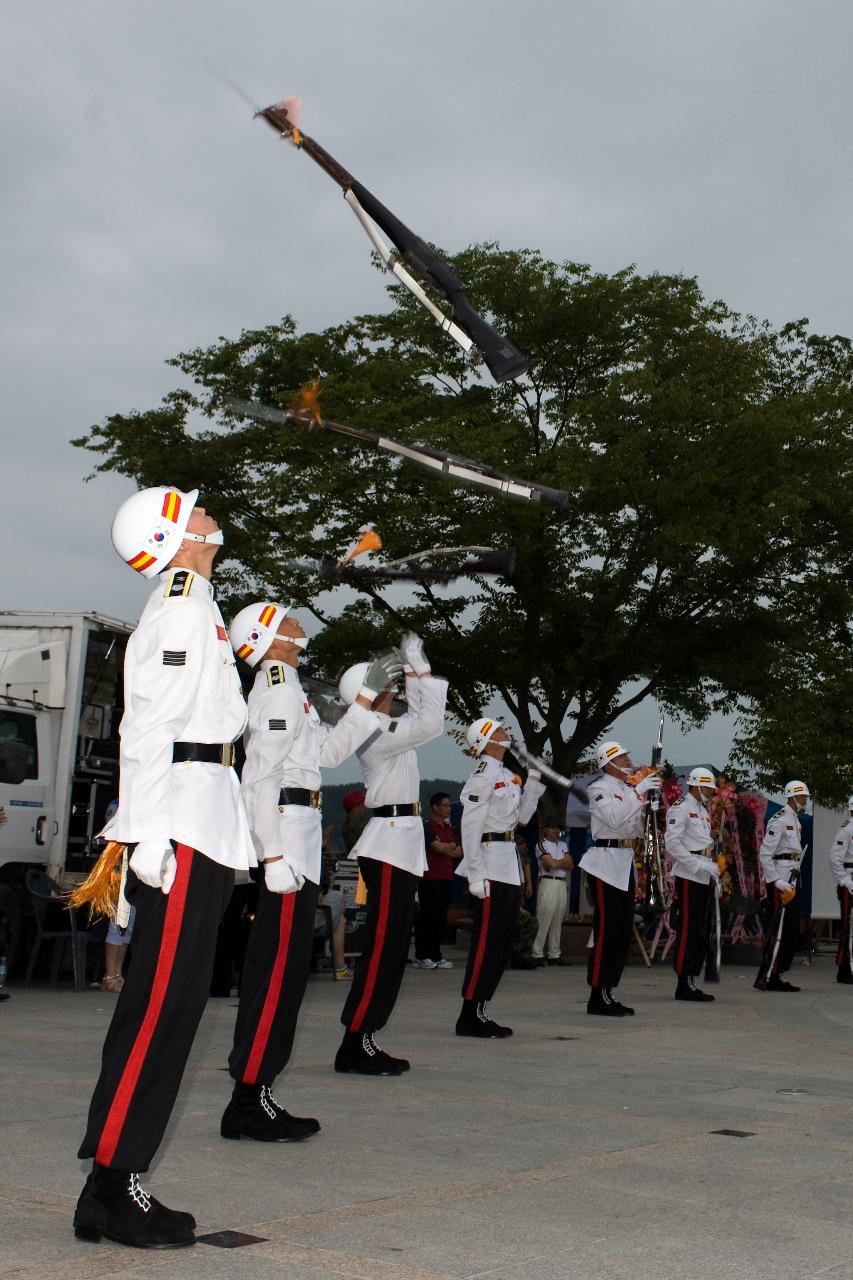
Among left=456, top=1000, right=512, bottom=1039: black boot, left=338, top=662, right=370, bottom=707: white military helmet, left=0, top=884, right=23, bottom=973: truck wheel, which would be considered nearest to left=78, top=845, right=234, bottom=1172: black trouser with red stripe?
left=338, top=662, right=370, bottom=707: white military helmet

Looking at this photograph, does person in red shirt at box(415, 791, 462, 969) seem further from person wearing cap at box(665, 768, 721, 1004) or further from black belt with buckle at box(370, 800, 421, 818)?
black belt with buckle at box(370, 800, 421, 818)

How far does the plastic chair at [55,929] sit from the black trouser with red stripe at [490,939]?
14.2 feet

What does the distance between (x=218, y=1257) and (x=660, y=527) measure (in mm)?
19963

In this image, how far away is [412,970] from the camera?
57.6ft

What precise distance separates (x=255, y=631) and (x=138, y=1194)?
290 cm

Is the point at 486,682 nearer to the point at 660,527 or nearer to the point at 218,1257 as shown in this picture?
the point at 660,527

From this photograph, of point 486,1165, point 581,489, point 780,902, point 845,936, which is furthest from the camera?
point 581,489

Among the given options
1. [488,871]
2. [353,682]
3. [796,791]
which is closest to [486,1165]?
[353,682]

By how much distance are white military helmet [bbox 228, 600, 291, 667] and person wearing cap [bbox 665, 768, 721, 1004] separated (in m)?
8.21

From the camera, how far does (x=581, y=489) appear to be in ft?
73.8

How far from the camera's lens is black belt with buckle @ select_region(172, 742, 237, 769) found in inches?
192

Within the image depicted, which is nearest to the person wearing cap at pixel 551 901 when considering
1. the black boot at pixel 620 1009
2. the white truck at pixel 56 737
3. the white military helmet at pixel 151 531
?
the white truck at pixel 56 737

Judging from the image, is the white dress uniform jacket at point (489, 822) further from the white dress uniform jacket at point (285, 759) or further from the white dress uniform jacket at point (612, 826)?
the white dress uniform jacket at point (285, 759)

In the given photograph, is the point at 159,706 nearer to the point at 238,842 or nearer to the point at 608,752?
the point at 238,842
